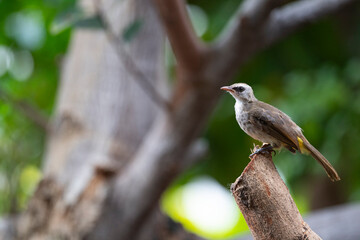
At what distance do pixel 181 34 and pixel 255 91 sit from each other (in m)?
3.38

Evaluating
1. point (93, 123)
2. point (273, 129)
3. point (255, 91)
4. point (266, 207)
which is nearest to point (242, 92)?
point (273, 129)

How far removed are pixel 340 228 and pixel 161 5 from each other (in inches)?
114

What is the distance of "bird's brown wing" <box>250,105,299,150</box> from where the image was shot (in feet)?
9.69

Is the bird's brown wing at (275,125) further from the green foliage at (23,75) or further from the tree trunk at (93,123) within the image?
the green foliage at (23,75)

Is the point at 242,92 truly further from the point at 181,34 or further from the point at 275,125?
the point at 181,34

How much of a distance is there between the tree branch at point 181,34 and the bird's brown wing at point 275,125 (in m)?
1.66

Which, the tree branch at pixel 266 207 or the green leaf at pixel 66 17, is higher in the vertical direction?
the green leaf at pixel 66 17

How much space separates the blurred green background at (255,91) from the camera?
23.8 ft

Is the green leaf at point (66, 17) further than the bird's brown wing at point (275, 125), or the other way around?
the green leaf at point (66, 17)

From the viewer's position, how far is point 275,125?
2959 millimetres

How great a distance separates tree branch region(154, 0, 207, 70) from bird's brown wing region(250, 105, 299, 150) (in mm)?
1657

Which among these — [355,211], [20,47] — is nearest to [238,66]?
[355,211]

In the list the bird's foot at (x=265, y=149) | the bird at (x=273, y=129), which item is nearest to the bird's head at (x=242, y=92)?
the bird at (x=273, y=129)

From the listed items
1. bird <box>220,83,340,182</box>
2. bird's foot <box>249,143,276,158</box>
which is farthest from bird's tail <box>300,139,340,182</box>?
bird's foot <box>249,143,276,158</box>
